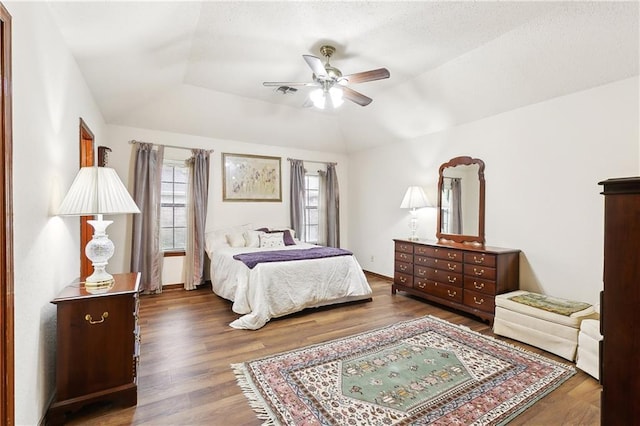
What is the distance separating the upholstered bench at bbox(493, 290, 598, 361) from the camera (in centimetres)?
258

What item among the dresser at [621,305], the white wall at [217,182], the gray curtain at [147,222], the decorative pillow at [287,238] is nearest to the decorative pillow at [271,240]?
the decorative pillow at [287,238]

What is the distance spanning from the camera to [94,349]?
186cm

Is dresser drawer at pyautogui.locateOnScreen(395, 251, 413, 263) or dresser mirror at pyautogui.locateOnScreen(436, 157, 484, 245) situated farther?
dresser drawer at pyautogui.locateOnScreen(395, 251, 413, 263)

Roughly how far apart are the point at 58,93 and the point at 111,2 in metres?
0.71

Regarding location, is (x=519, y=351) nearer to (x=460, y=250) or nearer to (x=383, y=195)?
(x=460, y=250)

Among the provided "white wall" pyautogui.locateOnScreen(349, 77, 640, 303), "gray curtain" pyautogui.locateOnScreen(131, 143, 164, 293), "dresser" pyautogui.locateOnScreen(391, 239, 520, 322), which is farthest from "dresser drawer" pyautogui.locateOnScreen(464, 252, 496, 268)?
"gray curtain" pyautogui.locateOnScreen(131, 143, 164, 293)

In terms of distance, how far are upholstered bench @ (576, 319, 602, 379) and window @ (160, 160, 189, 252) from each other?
505cm

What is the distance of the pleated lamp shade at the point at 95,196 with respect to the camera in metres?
1.89

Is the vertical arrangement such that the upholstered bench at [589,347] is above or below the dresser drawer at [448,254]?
below

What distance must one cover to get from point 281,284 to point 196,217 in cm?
220

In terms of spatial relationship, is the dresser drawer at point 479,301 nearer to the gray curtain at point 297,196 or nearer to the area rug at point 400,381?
the area rug at point 400,381

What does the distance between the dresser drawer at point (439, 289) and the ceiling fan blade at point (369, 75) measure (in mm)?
2632

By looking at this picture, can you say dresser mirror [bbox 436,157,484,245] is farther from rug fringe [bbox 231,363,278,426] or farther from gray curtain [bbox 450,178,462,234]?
rug fringe [bbox 231,363,278,426]

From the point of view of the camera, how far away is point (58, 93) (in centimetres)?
205
